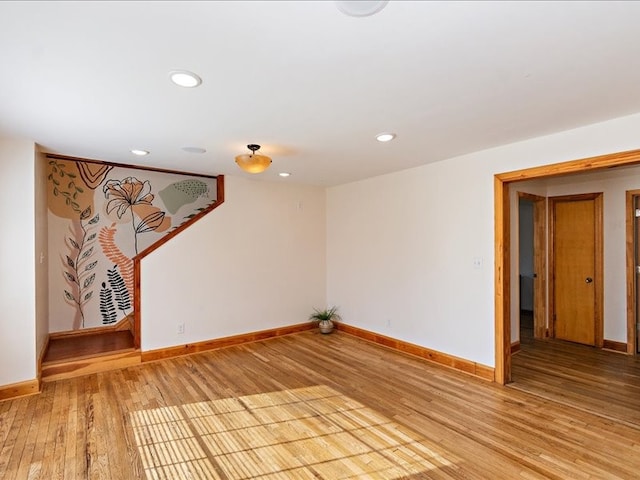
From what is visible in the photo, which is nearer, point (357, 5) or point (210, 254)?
point (357, 5)

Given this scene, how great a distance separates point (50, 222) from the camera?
14.1 ft

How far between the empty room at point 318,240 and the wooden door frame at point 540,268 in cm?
3

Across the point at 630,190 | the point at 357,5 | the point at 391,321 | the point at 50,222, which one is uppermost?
the point at 357,5

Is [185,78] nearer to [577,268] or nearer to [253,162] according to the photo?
[253,162]

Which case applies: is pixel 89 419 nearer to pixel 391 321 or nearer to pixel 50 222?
pixel 50 222

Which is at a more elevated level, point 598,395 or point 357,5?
point 357,5

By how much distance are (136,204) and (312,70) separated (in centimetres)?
402

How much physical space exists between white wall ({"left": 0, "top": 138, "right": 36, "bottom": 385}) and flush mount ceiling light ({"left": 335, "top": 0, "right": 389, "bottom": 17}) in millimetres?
3449

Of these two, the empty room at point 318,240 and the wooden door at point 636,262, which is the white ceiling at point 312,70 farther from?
the wooden door at point 636,262

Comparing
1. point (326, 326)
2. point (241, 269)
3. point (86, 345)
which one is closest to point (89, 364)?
point (86, 345)

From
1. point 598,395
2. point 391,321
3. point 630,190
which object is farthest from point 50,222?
point 630,190

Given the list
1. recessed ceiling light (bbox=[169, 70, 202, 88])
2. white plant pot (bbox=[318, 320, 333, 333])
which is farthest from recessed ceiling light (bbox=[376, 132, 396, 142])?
white plant pot (bbox=[318, 320, 333, 333])

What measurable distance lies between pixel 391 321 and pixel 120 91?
13.1 feet

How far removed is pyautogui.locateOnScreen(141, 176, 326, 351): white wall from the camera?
14.2ft
